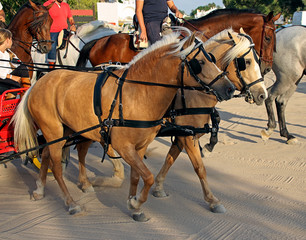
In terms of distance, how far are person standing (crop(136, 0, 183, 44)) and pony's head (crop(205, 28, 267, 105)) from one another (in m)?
1.58

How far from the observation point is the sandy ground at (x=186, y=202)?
4.02 metres

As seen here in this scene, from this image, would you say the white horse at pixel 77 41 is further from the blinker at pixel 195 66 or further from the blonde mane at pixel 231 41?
the blinker at pixel 195 66

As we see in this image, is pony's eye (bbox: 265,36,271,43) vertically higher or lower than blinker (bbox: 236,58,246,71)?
lower

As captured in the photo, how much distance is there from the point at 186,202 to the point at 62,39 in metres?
4.50

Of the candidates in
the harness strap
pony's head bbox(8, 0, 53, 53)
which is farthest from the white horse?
the harness strap

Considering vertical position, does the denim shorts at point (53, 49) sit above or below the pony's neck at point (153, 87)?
below

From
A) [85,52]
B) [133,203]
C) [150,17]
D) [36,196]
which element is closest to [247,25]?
[150,17]

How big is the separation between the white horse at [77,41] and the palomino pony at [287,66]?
11.3 feet

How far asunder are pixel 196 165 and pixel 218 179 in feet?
4.23

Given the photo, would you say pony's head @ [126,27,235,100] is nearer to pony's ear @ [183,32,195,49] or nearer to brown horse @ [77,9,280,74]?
pony's ear @ [183,32,195,49]

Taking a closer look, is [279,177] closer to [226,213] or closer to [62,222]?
[226,213]

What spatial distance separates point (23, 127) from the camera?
4727 mm

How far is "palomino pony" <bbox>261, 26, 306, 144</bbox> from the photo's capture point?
745cm

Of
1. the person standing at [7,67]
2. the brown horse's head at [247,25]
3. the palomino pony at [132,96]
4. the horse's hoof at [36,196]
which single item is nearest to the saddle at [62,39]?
the person standing at [7,67]
